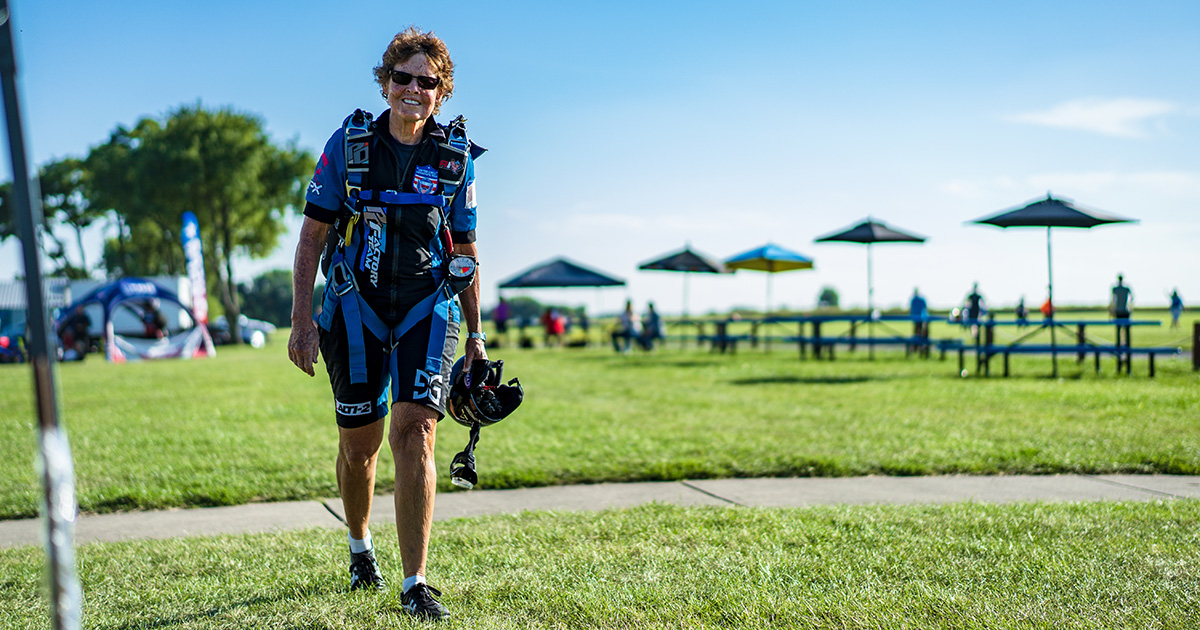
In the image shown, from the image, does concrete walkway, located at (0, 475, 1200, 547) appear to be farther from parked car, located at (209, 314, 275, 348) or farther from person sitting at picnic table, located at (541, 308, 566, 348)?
parked car, located at (209, 314, 275, 348)

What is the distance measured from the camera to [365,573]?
10.8ft

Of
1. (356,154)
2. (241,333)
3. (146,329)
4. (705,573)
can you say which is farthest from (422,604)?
(241,333)

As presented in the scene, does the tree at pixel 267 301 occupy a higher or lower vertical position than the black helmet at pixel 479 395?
higher

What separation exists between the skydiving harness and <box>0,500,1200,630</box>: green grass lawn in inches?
33.4

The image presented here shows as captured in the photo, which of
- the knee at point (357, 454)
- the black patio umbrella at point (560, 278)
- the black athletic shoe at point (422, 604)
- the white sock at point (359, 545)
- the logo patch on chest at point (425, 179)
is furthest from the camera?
the black patio umbrella at point (560, 278)

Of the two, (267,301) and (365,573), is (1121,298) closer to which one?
(365,573)

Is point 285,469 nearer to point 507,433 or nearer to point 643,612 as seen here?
point 507,433

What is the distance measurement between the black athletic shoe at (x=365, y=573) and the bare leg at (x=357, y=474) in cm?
7

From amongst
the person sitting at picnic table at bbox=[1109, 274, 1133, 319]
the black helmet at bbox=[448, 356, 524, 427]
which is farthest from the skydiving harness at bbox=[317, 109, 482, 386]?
the person sitting at picnic table at bbox=[1109, 274, 1133, 319]

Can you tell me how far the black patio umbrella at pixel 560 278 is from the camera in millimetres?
26453

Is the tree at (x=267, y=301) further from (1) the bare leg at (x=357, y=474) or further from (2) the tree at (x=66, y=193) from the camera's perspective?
(1) the bare leg at (x=357, y=474)

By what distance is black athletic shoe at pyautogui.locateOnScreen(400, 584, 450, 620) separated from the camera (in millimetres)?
2883

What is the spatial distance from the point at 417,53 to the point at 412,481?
1437mm

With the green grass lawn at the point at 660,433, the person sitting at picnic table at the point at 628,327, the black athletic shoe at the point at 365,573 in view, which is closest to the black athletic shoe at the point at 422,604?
the black athletic shoe at the point at 365,573
